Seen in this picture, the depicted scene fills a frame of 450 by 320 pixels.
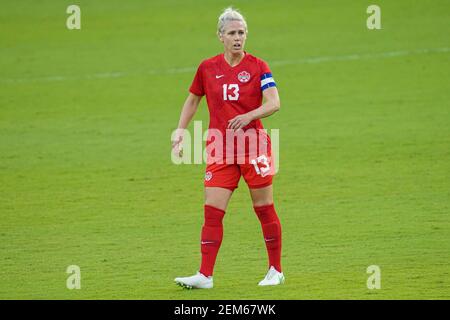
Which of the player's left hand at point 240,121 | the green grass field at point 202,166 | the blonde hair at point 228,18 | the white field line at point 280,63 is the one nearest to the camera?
the player's left hand at point 240,121

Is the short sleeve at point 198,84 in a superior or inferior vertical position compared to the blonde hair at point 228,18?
inferior

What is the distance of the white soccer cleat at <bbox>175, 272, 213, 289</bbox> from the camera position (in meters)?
8.82

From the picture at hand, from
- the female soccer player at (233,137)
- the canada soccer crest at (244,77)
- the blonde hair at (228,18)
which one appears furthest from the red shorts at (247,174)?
the blonde hair at (228,18)

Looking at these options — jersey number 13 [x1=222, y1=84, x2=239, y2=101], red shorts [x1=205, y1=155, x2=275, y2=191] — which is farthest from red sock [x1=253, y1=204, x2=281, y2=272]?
jersey number 13 [x1=222, y1=84, x2=239, y2=101]

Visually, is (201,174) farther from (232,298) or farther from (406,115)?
(232,298)

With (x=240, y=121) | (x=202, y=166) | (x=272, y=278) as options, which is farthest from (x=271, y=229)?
(x=202, y=166)

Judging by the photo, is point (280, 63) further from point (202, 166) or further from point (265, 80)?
point (265, 80)

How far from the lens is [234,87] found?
8.82 meters

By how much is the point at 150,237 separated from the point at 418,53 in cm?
1244

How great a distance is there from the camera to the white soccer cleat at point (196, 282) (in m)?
8.82

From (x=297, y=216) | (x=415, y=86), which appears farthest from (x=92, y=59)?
(x=297, y=216)

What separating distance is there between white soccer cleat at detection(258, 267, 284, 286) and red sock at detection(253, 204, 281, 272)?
60 mm

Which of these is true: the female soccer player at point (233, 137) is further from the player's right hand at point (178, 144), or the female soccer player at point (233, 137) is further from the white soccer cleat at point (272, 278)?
the white soccer cleat at point (272, 278)

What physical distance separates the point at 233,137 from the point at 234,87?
0.43m
